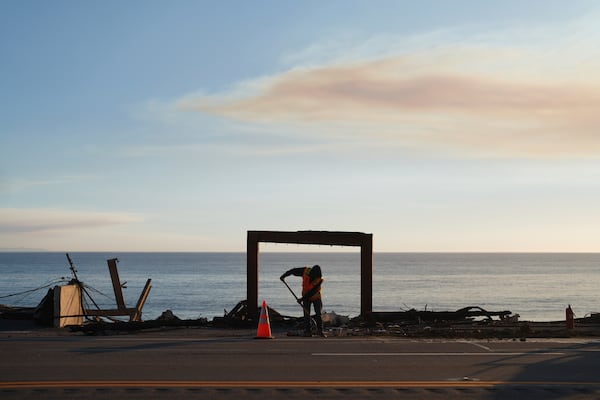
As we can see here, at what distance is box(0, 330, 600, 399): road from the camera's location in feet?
36.1

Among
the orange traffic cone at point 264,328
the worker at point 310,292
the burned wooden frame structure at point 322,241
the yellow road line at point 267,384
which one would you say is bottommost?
the yellow road line at point 267,384

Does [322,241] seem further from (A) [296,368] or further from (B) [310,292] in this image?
(A) [296,368]

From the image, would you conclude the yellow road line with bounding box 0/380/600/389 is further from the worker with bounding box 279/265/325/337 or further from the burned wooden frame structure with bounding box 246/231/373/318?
the burned wooden frame structure with bounding box 246/231/373/318

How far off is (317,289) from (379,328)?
240 cm

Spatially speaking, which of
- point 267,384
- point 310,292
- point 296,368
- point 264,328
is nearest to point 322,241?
point 310,292

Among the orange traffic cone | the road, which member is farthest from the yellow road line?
the orange traffic cone

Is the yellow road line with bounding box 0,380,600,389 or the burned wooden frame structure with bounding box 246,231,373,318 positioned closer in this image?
the yellow road line with bounding box 0,380,600,389

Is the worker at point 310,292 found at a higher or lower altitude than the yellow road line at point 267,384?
higher

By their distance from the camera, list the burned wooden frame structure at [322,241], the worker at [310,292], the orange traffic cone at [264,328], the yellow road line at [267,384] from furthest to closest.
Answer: the burned wooden frame structure at [322,241] → the worker at [310,292] → the orange traffic cone at [264,328] → the yellow road line at [267,384]

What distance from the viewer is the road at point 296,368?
1101cm

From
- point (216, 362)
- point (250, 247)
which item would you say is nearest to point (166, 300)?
point (250, 247)

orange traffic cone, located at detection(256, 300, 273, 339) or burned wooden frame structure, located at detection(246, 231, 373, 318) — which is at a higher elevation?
burned wooden frame structure, located at detection(246, 231, 373, 318)

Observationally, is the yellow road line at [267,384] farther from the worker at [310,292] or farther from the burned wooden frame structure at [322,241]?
the burned wooden frame structure at [322,241]

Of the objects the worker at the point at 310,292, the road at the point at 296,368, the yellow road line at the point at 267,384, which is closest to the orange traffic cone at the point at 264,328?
the road at the point at 296,368
